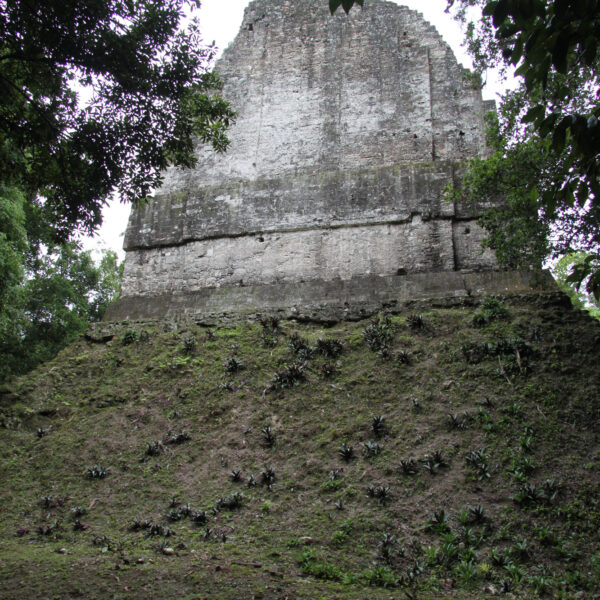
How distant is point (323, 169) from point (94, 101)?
447 centimetres

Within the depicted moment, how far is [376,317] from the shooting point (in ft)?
23.1

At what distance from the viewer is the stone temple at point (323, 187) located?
786 cm

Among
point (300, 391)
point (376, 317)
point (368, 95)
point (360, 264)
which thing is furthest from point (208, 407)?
point (368, 95)

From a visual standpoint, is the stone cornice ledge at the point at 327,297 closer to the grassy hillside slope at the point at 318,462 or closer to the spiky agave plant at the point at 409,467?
the grassy hillside slope at the point at 318,462

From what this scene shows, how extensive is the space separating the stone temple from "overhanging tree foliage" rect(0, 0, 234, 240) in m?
2.75

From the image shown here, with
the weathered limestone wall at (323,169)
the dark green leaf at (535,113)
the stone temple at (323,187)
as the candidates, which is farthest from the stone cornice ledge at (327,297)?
the dark green leaf at (535,113)

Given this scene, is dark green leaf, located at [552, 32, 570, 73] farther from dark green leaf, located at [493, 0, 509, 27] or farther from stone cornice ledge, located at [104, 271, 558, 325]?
stone cornice ledge, located at [104, 271, 558, 325]

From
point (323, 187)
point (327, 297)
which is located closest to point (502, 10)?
point (327, 297)

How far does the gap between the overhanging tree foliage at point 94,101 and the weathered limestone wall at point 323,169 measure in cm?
290

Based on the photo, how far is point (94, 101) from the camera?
541 centimetres

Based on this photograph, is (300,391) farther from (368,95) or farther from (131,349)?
(368,95)

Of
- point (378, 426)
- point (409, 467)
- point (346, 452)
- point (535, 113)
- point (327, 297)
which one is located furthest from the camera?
point (327, 297)

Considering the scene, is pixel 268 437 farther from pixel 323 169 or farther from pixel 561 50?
pixel 323 169

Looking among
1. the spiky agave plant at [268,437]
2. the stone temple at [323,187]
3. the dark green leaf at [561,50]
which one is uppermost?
the stone temple at [323,187]
